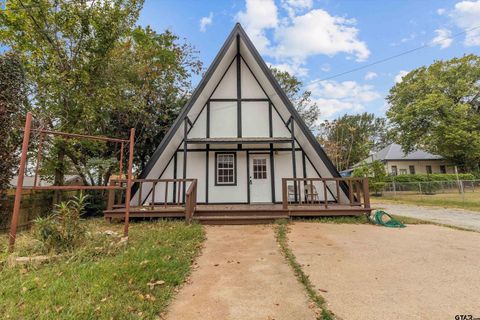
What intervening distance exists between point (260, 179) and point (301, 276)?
5880 millimetres

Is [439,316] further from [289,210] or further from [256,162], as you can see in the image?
[256,162]

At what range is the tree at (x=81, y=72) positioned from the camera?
24.2 feet

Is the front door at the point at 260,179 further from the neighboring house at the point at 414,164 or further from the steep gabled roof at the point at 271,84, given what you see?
the neighboring house at the point at 414,164

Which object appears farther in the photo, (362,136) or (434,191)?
(362,136)

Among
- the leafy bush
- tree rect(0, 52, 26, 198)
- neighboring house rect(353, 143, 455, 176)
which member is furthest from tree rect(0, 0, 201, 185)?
neighboring house rect(353, 143, 455, 176)

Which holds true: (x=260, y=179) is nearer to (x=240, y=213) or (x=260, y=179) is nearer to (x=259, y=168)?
(x=259, y=168)

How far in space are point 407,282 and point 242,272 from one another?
211cm

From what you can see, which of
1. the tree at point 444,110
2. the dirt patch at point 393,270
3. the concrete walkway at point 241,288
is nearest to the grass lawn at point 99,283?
the concrete walkway at point 241,288

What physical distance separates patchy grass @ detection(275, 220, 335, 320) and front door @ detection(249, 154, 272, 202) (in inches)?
127

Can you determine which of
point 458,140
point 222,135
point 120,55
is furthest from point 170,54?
point 458,140

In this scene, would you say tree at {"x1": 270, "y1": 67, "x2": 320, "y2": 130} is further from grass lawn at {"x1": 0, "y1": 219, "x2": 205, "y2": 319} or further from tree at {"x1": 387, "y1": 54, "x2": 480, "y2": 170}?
grass lawn at {"x1": 0, "y1": 219, "x2": 205, "y2": 319}

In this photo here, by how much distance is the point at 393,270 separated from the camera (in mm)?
3188

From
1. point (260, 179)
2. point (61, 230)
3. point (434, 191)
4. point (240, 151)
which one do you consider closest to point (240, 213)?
point (260, 179)

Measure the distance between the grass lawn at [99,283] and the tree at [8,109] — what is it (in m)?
2.66
